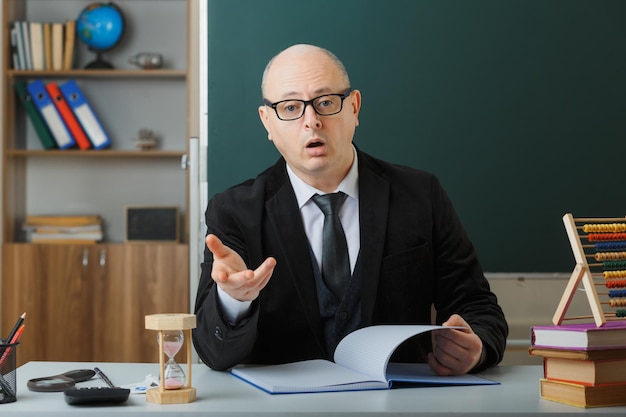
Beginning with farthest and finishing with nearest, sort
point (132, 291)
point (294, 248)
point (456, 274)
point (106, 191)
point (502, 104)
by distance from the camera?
point (106, 191) → point (132, 291) → point (502, 104) → point (456, 274) → point (294, 248)

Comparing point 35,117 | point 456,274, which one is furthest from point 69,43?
point 456,274

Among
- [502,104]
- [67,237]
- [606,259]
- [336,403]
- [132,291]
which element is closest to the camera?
[336,403]

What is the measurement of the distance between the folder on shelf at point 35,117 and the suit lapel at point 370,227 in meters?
2.81

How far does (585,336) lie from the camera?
1.35 meters

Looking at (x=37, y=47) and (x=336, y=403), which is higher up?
(x=37, y=47)

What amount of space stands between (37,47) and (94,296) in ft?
4.60

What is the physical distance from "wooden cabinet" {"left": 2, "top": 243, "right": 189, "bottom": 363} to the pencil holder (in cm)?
294

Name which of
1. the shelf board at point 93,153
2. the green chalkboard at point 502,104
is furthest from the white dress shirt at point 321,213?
the shelf board at point 93,153

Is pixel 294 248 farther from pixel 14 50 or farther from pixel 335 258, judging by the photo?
pixel 14 50

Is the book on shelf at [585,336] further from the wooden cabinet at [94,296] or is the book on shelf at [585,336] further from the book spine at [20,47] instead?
the book spine at [20,47]

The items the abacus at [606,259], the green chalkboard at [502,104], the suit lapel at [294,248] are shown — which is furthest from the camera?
the green chalkboard at [502,104]

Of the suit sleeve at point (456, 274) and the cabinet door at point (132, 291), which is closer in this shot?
the suit sleeve at point (456, 274)

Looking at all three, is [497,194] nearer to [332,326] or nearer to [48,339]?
[332,326]

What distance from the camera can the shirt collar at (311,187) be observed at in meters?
2.10
